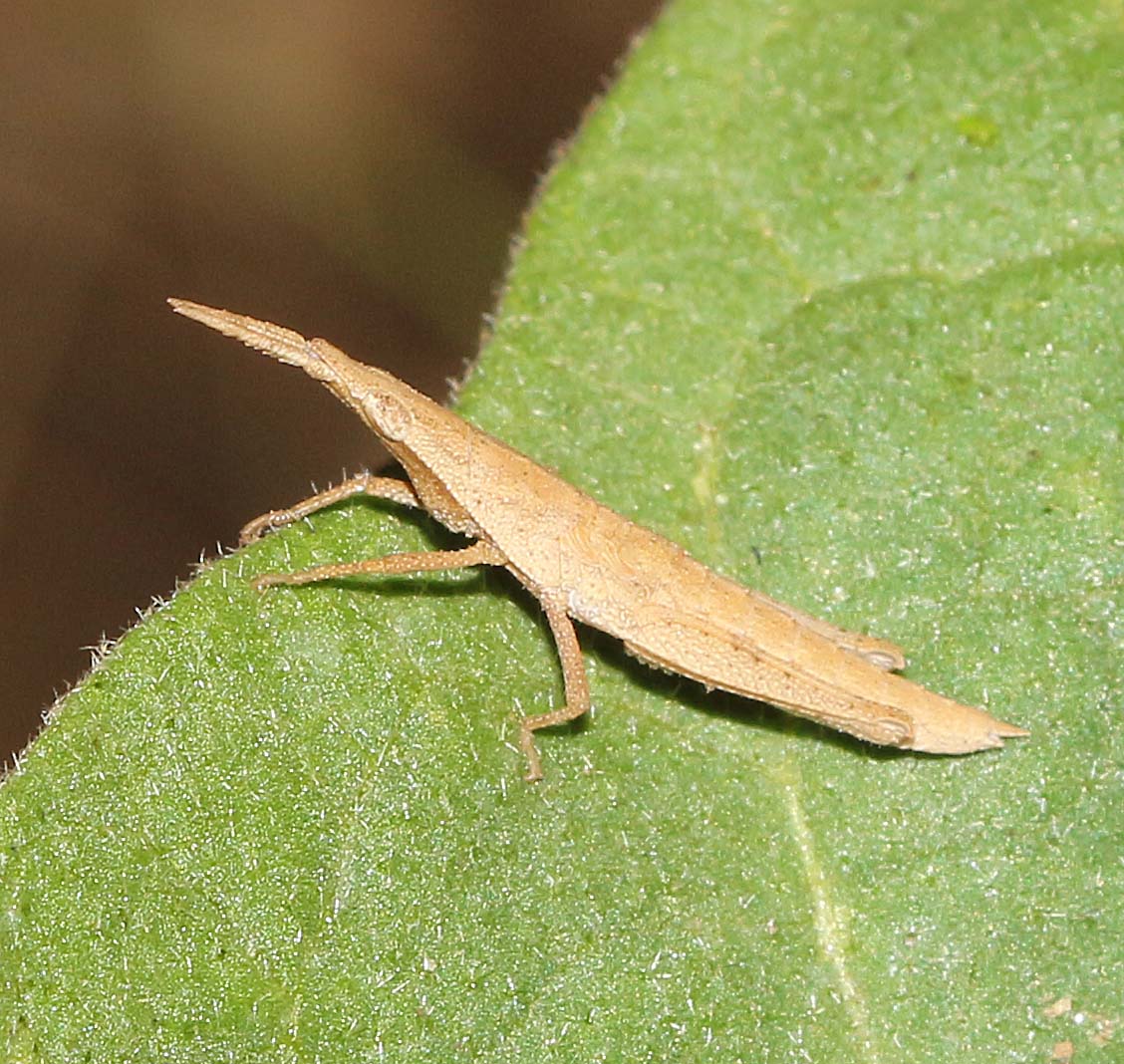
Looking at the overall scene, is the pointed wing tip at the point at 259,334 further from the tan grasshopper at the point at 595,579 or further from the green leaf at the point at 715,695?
the green leaf at the point at 715,695

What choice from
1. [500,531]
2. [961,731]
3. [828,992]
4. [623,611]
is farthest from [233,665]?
[961,731]

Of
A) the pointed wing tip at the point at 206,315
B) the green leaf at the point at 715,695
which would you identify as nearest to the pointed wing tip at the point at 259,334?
the pointed wing tip at the point at 206,315

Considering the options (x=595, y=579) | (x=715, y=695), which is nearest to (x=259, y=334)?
(x=595, y=579)

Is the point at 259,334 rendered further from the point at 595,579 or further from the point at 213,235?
the point at 213,235

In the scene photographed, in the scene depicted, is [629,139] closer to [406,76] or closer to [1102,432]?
[1102,432]

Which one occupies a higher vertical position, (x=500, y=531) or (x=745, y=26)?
(x=745, y=26)
